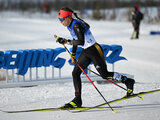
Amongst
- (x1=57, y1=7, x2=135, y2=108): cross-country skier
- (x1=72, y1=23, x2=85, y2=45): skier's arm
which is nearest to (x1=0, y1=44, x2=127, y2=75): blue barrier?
(x1=57, y1=7, x2=135, y2=108): cross-country skier

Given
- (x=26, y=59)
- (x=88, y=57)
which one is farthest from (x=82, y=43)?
(x=26, y=59)

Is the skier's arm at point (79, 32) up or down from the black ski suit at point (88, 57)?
up

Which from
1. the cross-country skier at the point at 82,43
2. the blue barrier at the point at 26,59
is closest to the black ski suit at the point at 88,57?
the cross-country skier at the point at 82,43

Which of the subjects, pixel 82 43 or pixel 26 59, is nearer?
pixel 82 43

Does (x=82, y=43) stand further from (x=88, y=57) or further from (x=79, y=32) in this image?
(x=88, y=57)

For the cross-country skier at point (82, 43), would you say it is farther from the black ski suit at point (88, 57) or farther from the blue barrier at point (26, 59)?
the blue barrier at point (26, 59)

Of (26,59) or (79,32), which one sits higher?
(79,32)

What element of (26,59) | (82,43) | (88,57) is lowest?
(26,59)

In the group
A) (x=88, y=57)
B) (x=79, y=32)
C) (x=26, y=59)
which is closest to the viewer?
(x=79, y=32)

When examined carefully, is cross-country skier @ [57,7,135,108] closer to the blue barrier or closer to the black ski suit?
the black ski suit

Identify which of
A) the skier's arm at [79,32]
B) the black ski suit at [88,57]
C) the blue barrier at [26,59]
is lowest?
the blue barrier at [26,59]

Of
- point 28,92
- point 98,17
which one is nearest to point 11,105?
point 28,92

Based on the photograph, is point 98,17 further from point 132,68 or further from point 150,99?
point 150,99

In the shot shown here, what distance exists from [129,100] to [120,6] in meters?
43.0
